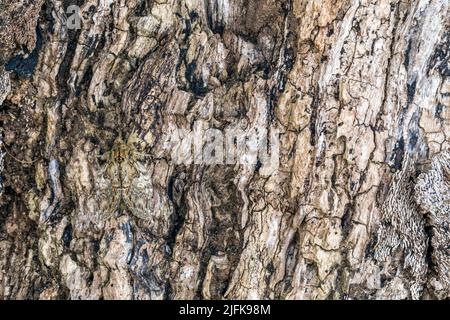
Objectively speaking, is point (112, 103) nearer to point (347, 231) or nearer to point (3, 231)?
point (3, 231)

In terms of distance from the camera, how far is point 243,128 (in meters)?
3.46

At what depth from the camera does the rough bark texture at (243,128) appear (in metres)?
3.35

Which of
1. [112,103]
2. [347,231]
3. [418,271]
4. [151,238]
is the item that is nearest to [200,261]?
[151,238]

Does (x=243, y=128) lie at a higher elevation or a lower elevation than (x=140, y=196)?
higher

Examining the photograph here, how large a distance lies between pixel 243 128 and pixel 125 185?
33.5 inches

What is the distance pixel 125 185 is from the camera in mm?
3443

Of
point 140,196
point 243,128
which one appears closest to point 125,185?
point 140,196

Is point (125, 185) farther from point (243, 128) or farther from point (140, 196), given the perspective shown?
point (243, 128)

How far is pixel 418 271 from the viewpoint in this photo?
3.49 meters

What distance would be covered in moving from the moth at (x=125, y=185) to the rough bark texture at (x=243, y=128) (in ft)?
0.09

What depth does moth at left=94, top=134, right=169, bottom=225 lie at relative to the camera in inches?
135

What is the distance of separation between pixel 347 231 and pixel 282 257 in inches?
17.7

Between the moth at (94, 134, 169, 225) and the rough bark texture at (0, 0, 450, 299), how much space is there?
1.1 inches

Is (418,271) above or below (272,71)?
below
